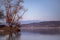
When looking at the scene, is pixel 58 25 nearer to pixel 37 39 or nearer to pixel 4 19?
pixel 37 39

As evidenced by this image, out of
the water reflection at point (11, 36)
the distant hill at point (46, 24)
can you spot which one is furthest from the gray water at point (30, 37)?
the distant hill at point (46, 24)

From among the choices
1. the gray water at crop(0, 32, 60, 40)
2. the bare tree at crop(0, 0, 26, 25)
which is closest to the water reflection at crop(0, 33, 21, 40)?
the gray water at crop(0, 32, 60, 40)

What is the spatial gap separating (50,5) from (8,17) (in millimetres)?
773

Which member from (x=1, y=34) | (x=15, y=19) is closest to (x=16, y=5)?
(x=15, y=19)

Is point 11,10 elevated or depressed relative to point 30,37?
elevated

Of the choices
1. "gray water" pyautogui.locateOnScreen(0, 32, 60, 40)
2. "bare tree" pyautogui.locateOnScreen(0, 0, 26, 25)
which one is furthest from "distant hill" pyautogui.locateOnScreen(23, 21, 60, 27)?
"bare tree" pyautogui.locateOnScreen(0, 0, 26, 25)

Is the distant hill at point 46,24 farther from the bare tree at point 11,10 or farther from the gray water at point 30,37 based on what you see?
the bare tree at point 11,10

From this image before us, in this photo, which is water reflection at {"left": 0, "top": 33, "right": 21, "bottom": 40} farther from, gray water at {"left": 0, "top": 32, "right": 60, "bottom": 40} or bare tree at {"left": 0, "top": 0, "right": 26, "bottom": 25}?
bare tree at {"left": 0, "top": 0, "right": 26, "bottom": 25}

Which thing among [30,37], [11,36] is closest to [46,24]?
[30,37]

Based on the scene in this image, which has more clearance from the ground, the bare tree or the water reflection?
the bare tree

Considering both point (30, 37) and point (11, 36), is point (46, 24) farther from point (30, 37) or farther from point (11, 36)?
point (11, 36)

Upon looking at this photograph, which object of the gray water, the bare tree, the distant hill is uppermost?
the bare tree

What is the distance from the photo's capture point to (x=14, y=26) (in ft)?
17.5

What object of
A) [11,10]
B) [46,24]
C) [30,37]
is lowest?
[30,37]
